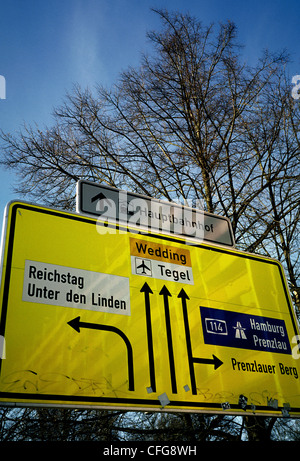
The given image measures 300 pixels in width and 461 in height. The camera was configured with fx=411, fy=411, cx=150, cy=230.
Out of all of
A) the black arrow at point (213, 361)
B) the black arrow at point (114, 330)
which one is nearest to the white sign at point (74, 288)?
the black arrow at point (114, 330)

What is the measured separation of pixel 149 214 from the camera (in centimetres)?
347

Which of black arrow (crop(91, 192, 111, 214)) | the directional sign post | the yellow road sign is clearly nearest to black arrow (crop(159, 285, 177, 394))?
the yellow road sign

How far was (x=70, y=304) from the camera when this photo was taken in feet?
8.52

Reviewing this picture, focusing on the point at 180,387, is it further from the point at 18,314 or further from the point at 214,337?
the point at 18,314

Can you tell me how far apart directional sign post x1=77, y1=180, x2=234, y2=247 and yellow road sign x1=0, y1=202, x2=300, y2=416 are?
99 millimetres

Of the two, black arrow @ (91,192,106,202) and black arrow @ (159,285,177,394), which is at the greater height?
black arrow @ (91,192,106,202)

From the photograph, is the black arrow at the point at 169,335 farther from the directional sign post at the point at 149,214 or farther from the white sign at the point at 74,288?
the directional sign post at the point at 149,214

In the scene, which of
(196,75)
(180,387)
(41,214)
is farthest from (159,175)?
(180,387)

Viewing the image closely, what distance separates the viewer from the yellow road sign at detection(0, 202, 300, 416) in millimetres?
2346

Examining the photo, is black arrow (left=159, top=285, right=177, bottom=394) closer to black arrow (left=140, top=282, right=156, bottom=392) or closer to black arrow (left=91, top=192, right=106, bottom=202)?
black arrow (left=140, top=282, right=156, bottom=392)

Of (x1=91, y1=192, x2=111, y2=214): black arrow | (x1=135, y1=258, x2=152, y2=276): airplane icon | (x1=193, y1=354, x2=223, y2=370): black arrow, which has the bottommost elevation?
(x1=193, y1=354, x2=223, y2=370): black arrow

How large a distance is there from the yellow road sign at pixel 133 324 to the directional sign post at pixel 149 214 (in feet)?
0.33

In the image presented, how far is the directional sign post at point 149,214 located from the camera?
124 inches

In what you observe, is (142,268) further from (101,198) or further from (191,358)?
(191,358)
